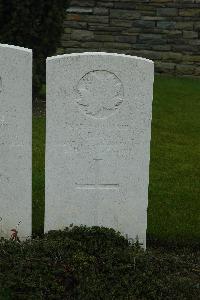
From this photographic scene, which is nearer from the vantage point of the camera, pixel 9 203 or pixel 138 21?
pixel 9 203

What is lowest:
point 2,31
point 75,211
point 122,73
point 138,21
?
point 75,211

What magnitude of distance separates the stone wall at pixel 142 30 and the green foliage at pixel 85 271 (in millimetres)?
8276

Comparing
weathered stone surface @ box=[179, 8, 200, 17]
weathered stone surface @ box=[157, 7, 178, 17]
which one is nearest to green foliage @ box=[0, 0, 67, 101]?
weathered stone surface @ box=[157, 7, 178, 17]

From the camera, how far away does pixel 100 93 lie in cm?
452

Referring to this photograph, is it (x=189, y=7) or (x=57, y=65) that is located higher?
(x=189, y=7)

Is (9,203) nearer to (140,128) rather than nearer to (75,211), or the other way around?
(75,211)

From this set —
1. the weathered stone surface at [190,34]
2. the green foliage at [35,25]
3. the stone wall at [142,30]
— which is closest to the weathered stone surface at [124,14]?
the stone wall at [142,30]

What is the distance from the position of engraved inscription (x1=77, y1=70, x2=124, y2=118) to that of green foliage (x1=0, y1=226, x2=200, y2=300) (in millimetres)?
792

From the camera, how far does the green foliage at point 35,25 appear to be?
27.0 feet

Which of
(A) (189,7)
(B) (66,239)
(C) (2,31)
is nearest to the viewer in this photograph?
(B) (66,239)

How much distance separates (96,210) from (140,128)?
0.66 m

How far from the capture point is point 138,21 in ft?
40.3

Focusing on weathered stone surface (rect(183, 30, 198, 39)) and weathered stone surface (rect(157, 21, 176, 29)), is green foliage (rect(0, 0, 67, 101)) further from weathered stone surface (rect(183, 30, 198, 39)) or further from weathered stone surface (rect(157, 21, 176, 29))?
weathered stone surface (rect(183, 30, 198, 39))

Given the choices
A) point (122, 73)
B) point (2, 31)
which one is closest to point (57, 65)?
point (122, 73)
